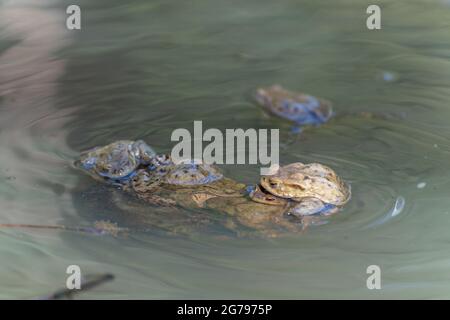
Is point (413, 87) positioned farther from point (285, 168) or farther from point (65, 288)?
point (65, 288)

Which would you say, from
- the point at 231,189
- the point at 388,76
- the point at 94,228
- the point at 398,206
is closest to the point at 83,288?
the point at 94,228

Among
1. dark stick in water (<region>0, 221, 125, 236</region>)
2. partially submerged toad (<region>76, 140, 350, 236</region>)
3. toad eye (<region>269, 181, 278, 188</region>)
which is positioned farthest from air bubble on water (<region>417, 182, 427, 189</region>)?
dark stick in water (<region>0, 221, 125, 236</region>)

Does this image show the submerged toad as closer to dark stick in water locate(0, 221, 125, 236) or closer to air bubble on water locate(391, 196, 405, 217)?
air bubble on water locate(391, 196, 405, 217)

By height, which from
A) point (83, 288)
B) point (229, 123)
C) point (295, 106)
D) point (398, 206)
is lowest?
point (83, 288)

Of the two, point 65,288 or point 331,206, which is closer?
point 65,288

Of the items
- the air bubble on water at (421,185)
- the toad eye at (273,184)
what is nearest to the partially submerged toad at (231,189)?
the toad eye at (273,184)

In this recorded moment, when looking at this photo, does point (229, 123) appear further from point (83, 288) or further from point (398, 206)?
point (83, 288)

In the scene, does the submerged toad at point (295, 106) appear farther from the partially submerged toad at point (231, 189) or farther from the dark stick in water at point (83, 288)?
the dark stick in water at point (83, 288)

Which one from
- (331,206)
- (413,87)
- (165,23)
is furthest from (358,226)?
(165,23)
